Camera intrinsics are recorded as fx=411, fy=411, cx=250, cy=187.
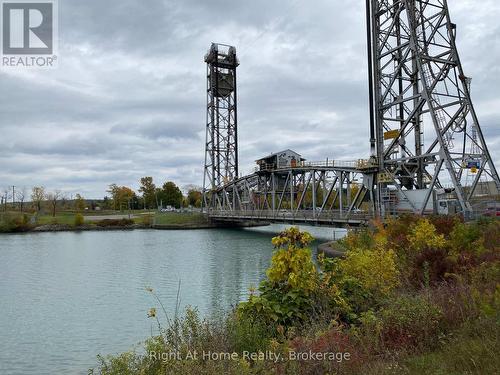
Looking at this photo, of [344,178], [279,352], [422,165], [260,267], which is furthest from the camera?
[344,178]

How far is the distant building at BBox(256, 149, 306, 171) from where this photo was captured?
204ft

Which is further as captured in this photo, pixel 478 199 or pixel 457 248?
pixel 478 199

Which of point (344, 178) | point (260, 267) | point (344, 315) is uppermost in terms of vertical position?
point (344, 178)

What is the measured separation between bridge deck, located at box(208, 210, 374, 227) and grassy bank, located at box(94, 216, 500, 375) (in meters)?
30.0

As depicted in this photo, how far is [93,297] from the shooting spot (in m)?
18.8

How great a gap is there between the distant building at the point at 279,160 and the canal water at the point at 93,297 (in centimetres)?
2799

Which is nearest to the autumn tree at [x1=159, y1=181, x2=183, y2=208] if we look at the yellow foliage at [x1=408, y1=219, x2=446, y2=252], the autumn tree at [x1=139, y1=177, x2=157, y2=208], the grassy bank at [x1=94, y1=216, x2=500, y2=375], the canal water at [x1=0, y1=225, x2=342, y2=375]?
the autumn tree at [x1=139, y1=177, x2=157, y2=208]

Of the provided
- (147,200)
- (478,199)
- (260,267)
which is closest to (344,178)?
(478,199)

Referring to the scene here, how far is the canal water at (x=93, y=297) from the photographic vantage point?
38.7 ft

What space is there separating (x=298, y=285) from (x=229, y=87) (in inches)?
3080

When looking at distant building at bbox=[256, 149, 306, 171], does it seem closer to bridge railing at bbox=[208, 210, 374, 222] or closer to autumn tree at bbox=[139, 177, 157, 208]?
bridge railing at bbox=[208, 210, 374, 222]

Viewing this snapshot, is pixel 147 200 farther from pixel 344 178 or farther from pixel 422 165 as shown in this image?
pixel 422 165

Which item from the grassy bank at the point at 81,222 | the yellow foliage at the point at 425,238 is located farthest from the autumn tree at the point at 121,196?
the yellow foliage at the point at 425,238

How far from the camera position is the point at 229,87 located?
82.7 m
